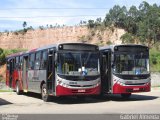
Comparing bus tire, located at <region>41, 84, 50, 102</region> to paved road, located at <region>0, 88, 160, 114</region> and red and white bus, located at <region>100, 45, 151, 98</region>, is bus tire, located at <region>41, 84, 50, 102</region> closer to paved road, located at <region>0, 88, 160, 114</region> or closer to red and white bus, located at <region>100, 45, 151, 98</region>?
paved road, located at <region>0, 88, 160, 114</region>

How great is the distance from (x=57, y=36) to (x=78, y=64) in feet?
263

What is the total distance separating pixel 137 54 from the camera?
19547 millimetres

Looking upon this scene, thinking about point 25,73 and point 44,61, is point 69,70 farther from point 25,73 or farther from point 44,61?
point 25,73

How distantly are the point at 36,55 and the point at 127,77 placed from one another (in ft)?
16.7

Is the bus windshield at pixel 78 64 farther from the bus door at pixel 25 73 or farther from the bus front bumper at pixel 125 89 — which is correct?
the bus door at pixel 25 73

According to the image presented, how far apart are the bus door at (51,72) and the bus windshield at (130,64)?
2.87 metres

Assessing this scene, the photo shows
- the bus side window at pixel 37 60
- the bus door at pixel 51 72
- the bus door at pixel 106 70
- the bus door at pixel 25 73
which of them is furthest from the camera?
the bus door at pixel 25 73

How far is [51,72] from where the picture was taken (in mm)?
18562

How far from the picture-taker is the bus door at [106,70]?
19587 millimetres

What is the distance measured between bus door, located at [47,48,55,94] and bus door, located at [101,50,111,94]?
274 cm

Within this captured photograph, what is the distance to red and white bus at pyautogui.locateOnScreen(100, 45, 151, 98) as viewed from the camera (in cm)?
1897

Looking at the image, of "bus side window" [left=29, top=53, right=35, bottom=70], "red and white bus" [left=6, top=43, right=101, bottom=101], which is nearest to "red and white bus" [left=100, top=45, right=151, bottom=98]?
"red and white bus" [left=6, top=43, right=101, bottom=101]

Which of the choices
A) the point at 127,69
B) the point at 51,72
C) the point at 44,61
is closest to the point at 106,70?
the point at 127,69

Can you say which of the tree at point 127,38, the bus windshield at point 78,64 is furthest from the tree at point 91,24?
the bus windshield at point 78,64
